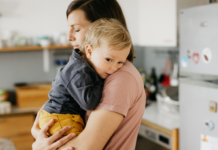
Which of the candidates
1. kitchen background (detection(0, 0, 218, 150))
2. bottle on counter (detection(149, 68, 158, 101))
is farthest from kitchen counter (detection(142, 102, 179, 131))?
bottle on counter (detection(149, 68, 158, 101))

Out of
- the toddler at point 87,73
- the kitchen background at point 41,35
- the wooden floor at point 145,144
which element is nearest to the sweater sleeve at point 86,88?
Answer: the toddler at point 87,73

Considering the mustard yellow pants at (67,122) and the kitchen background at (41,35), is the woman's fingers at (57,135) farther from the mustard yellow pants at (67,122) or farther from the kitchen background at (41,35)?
the kitchen background at (41,35)

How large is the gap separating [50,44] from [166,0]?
1.54m

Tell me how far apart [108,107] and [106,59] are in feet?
0.67

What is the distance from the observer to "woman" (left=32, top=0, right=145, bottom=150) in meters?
0.87

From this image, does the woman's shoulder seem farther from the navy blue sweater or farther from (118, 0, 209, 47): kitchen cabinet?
(118, 0, 209, 47): kitchen cabinet

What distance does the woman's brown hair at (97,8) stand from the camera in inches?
40.7

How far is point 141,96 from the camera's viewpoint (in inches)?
39.2

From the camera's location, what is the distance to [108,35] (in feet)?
2.99

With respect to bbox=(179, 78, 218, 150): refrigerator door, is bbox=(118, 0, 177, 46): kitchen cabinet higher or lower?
higher

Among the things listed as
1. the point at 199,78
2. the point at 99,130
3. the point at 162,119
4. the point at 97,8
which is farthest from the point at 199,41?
the point at 99,130

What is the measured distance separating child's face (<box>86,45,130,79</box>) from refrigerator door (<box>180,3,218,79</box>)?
3.16 ft

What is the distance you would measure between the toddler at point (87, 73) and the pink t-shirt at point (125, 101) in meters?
0.04

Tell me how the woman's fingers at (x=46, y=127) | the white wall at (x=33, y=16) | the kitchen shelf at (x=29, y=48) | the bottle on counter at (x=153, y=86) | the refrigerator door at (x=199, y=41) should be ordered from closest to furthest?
1. the woman's fingers at (x=46, y=127)
2. the refrigerator door at (x=199, y=41)
3. the kitchen shelf at (x=29, y=48)
4. the white wall at (x=33, y=16)
5. the bottle on counter at (x=153, y=86)
